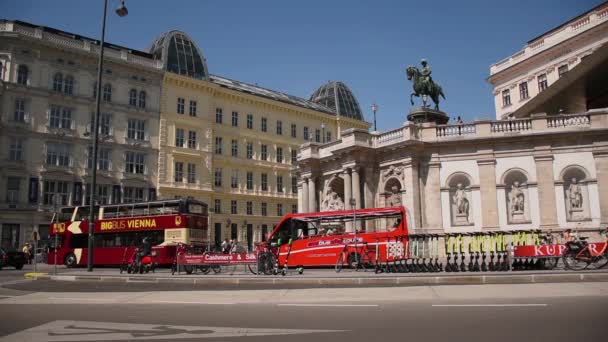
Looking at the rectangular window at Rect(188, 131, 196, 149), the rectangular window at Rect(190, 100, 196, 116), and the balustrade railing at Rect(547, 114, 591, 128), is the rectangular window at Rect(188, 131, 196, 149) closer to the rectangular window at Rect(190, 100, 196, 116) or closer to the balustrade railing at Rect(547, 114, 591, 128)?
the rectangular window at Rect(190, 100, 196, 116)

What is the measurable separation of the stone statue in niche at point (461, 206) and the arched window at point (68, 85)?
1801 inches

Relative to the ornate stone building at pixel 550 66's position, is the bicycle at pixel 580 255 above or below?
below

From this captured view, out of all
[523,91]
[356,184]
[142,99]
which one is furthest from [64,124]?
[523,91]

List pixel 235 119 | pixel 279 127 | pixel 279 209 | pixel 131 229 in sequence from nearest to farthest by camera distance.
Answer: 1. pixel 131 229
2. pixel 235 119
3. pixel 279 209
4. pixel 279 127

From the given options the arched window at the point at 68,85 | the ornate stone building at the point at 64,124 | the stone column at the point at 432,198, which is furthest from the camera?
the arched window at the point at 68,85

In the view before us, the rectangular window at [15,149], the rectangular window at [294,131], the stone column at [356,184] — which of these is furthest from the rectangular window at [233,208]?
the stone column at [356,184]

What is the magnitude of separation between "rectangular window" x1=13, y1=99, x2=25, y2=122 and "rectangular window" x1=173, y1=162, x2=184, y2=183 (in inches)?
709

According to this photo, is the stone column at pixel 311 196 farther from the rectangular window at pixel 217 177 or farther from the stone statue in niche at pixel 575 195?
the rectangular window at pixel 217 177

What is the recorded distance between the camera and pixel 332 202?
36500 millimetres

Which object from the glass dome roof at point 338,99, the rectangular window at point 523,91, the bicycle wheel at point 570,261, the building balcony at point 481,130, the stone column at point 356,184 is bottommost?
the bicycle wheel at point 570,261

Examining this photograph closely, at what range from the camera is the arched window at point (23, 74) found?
52.0 metres

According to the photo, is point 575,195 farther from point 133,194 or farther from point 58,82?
point 58,82

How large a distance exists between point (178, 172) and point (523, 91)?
142 feet

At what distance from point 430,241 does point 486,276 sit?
236 inches
